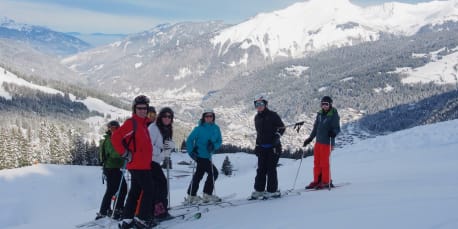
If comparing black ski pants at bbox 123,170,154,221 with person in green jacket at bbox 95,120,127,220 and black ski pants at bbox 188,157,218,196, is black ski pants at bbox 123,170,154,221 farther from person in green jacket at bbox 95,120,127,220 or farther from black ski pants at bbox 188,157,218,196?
black ski pants at bbox 188,157,218,196

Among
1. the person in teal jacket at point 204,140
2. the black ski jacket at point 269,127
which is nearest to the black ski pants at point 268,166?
the black ski jacket at point 269,127

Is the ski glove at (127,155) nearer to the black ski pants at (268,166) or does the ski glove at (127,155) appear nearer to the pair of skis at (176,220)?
the pair of skis at (176,220)

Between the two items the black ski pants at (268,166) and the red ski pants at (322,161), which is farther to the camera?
the red ski pants at (322,161)

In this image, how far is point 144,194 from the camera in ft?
30.3

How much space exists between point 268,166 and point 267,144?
0.62 meters

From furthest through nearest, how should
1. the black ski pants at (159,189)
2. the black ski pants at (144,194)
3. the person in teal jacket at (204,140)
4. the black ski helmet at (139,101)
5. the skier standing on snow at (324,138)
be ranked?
the skier standing on snow at (324,138) < the person in teal jacket at (204,140) < the black ski pants at (159,189) < the black ski pants at (144,194) < the black ski helmet at (139,101)

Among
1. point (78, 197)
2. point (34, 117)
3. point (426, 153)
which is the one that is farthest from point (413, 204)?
point (34, 117)

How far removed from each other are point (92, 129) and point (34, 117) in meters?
23.5

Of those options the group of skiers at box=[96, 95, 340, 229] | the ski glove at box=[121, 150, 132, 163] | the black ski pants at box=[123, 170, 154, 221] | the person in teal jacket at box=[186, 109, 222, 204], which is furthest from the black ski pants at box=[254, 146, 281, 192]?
the ski glove at box=[121, 150, 132, 163]

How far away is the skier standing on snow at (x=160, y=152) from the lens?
388 inches

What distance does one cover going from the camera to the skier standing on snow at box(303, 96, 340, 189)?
41.2ft

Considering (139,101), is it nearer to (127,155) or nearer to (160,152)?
(127,155)

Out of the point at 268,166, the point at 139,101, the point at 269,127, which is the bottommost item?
the point at 268,166

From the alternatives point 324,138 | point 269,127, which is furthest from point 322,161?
point 269,127
